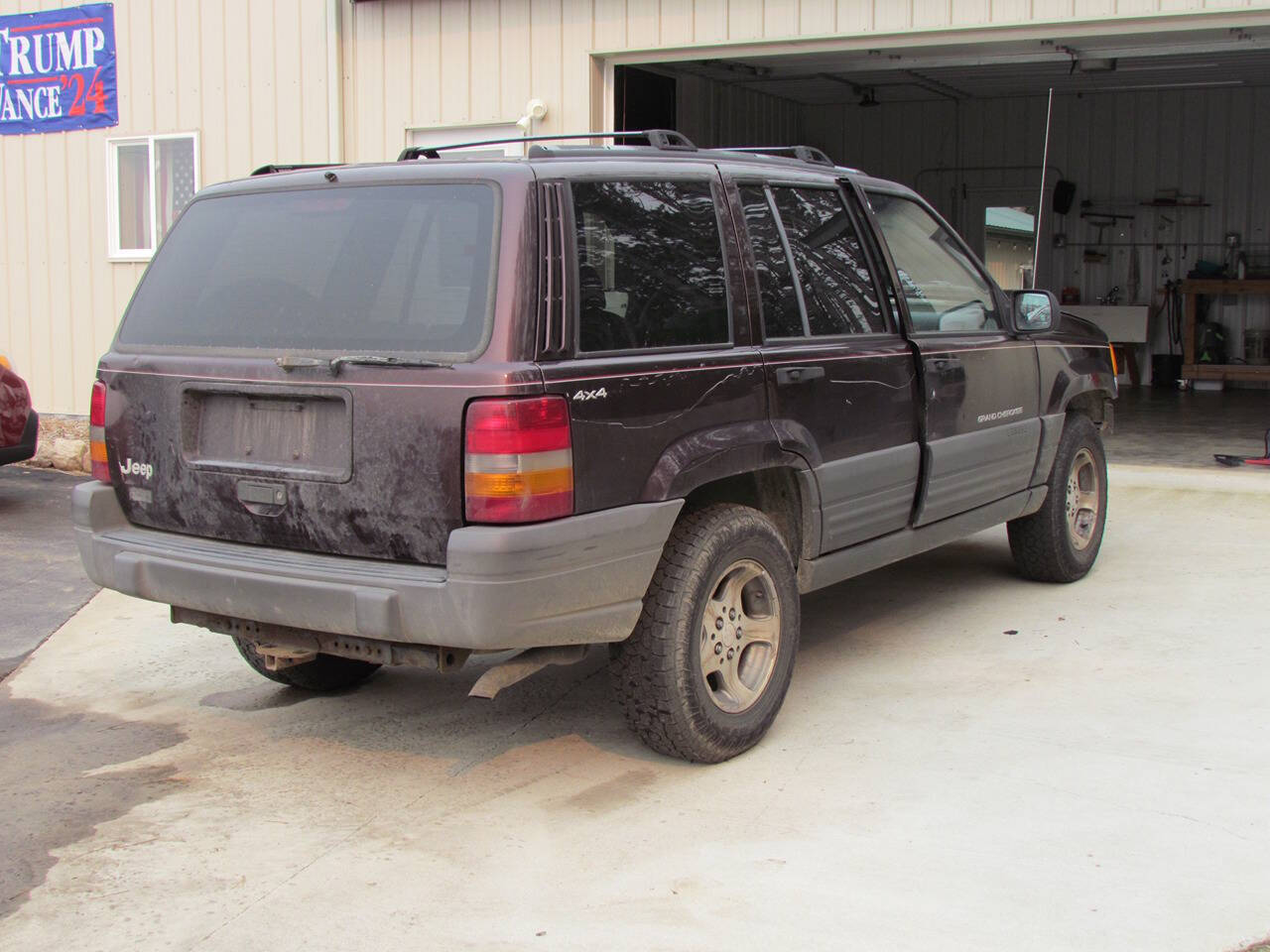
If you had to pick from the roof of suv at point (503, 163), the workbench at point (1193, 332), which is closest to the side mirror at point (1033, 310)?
the roof of suv at point (503, 163)

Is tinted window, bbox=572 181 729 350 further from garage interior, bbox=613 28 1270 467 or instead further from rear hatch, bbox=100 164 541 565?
A: garage interior, bbox=613 28 1270 467

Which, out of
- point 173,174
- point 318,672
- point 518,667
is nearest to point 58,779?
point 318,672

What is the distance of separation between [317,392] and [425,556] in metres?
0.59

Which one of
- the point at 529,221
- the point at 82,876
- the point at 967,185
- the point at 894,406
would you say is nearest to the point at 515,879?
the point at 82,876

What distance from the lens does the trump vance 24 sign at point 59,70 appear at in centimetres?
1125

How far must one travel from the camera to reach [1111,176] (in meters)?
19.2

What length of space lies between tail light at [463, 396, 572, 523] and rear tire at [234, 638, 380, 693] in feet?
5.44

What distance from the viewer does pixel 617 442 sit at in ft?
13.0

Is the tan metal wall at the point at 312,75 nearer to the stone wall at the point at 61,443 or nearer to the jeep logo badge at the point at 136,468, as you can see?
the stone wall at the point at 61,443

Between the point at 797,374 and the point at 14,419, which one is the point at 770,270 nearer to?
the point at 797,374

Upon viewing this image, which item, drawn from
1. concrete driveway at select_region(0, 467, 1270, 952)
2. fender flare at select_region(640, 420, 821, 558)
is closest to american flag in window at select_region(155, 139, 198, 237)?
concrete driveway at select_region(0, 467, 1270, 952)

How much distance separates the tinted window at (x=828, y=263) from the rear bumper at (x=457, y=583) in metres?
1.27

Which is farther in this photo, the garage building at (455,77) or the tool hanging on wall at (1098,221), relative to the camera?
the tool hanging on wall at (1098,221)

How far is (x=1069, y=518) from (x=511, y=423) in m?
3.94
